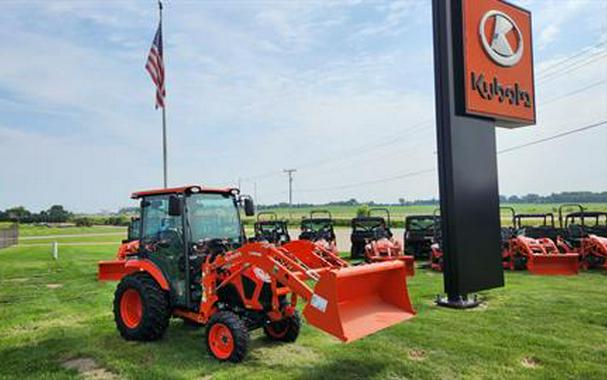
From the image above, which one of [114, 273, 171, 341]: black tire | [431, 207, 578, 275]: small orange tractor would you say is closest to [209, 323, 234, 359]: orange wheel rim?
[114, 273, 171, 341]: black tire

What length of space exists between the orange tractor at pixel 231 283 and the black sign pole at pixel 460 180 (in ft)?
7.54

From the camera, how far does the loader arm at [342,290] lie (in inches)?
201

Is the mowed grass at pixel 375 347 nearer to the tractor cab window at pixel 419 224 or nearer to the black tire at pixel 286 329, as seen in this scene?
the black tire at pixel 286 329

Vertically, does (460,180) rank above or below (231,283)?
above

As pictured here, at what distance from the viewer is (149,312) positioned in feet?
Result: 21.9

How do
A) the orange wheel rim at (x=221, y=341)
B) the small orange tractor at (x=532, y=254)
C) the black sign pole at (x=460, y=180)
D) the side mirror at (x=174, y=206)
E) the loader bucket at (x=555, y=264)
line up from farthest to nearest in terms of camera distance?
the small orange tractor at (x=532, y=254), the loader bucket at (x=555, y=264), the black sign pole at (x=460, y=180), the side mirror at (x=174, y=206), the orange wheel rim at (x=221, y=341)

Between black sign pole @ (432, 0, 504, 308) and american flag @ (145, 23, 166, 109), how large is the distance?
961 cm

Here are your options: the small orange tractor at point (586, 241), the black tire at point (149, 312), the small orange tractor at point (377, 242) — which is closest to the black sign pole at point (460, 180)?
the small orange tractor at point (377, 242)

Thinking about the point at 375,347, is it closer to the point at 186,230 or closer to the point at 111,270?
the point at 186,230

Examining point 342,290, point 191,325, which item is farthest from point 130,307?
point 342,290

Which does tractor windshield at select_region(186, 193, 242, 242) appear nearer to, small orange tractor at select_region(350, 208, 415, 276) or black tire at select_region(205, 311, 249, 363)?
black tire at select_region(205, 311, 249, 363)

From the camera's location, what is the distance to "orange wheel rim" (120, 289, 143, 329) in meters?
7.23

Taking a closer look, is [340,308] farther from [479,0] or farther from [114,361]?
[479,0]

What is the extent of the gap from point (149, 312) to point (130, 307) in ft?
2.82
